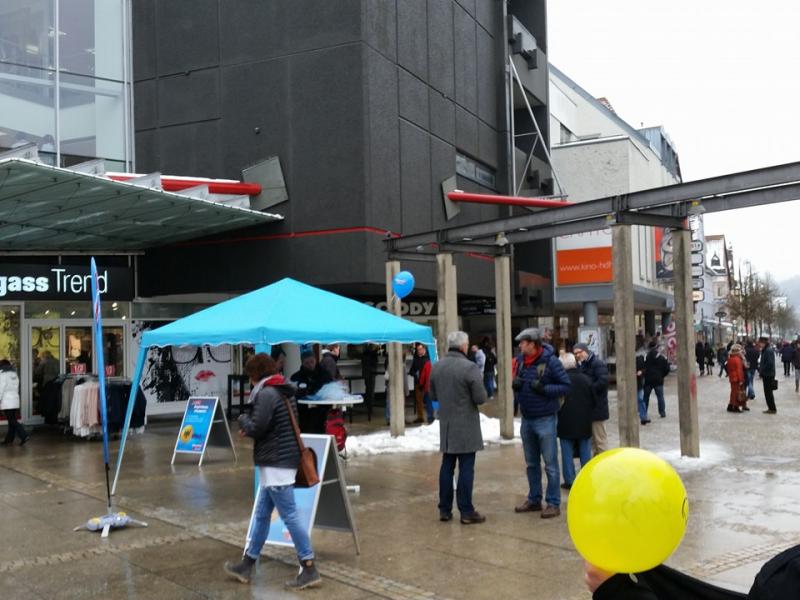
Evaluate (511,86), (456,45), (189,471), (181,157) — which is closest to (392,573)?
(189,471)

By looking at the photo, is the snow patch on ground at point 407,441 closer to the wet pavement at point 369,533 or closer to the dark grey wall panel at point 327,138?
the wet pavement at point 369,533

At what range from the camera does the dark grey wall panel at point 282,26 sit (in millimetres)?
17750

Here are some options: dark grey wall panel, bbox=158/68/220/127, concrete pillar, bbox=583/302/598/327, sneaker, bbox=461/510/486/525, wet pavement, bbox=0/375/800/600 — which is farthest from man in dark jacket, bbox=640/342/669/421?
concrete pillar, bbox=583/302/598/327

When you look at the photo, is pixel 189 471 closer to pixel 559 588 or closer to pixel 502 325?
pixel 502 325

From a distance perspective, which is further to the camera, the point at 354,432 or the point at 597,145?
the point at 597,145

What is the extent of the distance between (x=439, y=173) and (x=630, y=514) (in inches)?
749

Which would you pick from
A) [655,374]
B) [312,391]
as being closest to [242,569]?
[312,391]

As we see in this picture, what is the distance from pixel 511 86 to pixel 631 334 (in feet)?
48.3

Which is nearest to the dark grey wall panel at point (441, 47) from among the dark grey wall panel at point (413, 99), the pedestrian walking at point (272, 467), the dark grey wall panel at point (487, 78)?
the dark grey wall panel at point (413, 99)

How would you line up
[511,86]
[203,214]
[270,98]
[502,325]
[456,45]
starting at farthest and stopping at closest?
[511,86] < [456,45] < [270,98] < [203,214] < [502,325]

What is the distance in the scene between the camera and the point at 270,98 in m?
18.3

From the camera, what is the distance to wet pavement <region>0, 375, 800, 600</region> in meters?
6.34

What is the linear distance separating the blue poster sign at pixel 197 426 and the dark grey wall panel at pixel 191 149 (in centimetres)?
709

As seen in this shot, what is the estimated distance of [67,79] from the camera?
60.7ft
